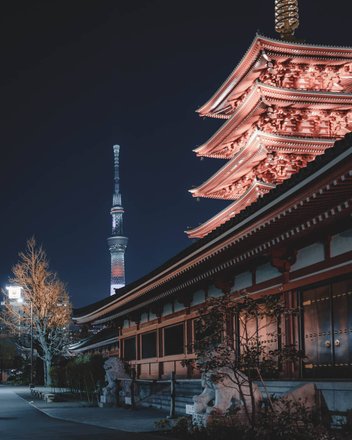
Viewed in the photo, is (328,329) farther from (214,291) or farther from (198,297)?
(198,297)

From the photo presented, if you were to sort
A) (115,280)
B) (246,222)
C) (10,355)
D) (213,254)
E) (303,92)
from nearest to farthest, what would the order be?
1. (246,222)
2. (213,254)
3. (303,92)
4. (10,355)
5. (115,280)

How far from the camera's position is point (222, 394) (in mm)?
15656

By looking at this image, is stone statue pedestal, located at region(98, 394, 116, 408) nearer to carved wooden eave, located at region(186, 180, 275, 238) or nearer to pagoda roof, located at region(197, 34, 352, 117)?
carved wooden eave, located at region(186, 180, 275, 238)

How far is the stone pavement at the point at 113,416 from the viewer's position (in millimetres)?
20094

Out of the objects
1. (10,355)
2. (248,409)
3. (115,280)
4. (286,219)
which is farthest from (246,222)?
(115,280)

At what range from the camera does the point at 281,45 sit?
32.4 m

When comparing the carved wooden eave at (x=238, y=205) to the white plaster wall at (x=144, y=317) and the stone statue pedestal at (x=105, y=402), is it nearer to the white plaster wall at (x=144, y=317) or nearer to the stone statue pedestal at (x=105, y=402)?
the white plaster wall at (x=144, y=317)

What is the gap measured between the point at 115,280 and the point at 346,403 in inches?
7120

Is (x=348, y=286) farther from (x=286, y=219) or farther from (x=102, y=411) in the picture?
(x=102, y=411)

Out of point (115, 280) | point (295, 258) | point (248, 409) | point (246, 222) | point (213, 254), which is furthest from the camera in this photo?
point (115, 280)

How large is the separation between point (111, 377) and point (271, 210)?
17.4 m

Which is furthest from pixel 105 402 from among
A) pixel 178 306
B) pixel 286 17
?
pixel 286 17

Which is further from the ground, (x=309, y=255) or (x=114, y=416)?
(x=309, y=255)

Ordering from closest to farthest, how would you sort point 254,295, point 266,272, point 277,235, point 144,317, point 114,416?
point 277,235 → point 266,272 → point 254,295 → point 114,416 → point 144,317
